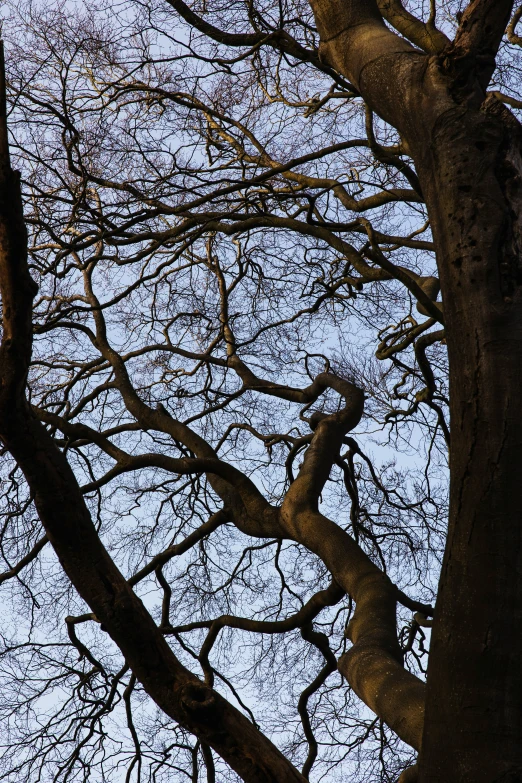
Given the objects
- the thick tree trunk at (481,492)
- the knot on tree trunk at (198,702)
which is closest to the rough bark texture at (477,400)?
the thick tree trunk at (481,492)

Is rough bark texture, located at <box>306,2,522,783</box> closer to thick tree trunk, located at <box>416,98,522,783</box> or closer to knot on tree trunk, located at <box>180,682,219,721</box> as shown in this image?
thick tree trunk, located at <box>416,98,522,783</box>

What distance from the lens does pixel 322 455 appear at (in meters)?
4.45

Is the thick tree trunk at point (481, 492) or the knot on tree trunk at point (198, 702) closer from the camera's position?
the thick tree trunk at point (481, 492)

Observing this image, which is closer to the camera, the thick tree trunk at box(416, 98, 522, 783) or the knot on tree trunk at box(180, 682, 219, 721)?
the thick tree trunk at box(416, 98, 522, 783)

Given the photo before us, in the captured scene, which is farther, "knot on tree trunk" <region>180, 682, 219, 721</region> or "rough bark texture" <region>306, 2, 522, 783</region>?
"knot on tree trunk" <region>180, 682, 219, 721</region>

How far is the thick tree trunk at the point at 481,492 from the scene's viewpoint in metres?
1.81

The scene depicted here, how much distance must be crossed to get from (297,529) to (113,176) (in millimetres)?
2549

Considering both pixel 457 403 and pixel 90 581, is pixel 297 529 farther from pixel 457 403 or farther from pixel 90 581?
pixel 457 403

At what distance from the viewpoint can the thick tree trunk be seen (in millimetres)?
1806

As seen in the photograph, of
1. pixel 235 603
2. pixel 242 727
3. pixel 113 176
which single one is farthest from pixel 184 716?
pixel 113 176

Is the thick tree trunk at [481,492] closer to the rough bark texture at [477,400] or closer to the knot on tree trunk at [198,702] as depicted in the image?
the rough bark texture at [477,400]

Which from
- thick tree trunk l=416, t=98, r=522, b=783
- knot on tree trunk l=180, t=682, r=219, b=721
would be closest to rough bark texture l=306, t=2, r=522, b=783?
thick tree trunk l=416, t=98, r=522, b=783

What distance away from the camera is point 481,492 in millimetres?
1861

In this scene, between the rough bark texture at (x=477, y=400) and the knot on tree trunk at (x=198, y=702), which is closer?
the rough bark texture at (x=477, y=400)
